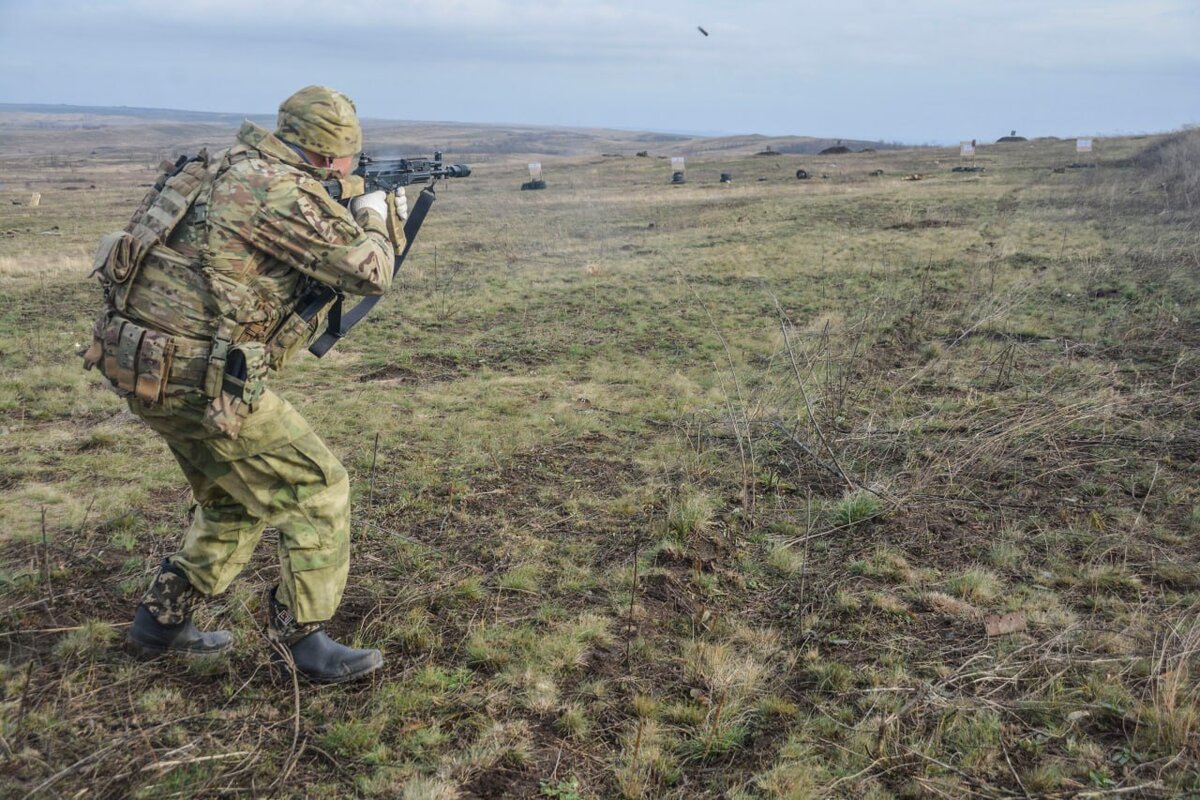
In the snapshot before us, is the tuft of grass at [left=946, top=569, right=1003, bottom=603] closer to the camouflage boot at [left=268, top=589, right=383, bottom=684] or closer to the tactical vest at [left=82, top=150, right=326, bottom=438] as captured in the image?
the camouflage boot at [left=268, top=589, right=383, bottom=684]

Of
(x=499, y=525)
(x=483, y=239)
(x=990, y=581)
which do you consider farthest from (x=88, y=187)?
(x=990, y=581)

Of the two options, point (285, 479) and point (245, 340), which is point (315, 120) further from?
point (285, 479)

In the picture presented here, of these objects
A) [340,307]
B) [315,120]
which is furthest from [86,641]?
[315,120]

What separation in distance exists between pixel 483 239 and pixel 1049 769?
1662 cm

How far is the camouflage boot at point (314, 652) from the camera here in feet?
10.6

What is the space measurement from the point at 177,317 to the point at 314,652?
139 centimetres

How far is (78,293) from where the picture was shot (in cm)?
1194

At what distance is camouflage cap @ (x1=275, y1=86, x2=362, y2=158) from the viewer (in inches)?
126

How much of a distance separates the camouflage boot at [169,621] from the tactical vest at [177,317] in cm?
80

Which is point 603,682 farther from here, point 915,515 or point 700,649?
point 915,515

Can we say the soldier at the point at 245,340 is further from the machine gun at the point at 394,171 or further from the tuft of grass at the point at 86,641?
the machine gun at the point at 394,171

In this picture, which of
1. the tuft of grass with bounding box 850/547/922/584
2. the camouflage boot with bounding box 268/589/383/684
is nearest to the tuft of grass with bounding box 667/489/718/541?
the tuft of grass with bounding box 850/547/922/584

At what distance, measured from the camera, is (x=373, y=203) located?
349cm

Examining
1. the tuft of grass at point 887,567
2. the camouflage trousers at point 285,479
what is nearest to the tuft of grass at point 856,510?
the tuft of grass at point 887,567
